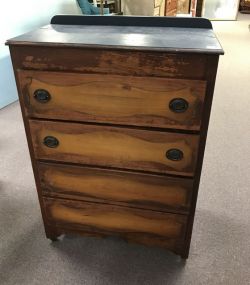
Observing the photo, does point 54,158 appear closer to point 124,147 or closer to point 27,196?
point 124,147

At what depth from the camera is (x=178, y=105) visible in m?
0.88

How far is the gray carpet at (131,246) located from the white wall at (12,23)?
101 centimetres

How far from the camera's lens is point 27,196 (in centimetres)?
168

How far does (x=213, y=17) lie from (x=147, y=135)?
7.62 meters

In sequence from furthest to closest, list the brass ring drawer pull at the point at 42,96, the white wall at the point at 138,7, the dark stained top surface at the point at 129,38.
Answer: the white wall at the point at 138,7, the brass ring drawer pull at the point at 42,96, the dark stained top surface at the point at 129,38

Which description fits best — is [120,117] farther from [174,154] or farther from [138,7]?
[138,7]

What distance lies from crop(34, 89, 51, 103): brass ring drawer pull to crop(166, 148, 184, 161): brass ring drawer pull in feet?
1.44

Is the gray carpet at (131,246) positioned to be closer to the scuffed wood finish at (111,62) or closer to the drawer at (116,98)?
the drawer at (116,98)

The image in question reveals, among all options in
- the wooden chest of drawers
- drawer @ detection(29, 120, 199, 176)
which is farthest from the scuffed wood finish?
drawer @ detection(29, 120, 199, 176)

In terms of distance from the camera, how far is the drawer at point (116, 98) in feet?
2.85

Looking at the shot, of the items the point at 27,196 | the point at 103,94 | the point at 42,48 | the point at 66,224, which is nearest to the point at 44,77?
the point at 42,48

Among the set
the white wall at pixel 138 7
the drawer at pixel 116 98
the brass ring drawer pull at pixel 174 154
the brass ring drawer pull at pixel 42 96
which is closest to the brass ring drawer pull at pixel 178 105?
the drawer at pixel 116 98

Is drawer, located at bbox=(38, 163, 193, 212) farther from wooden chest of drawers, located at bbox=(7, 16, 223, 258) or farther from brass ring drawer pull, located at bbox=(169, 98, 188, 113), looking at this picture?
brass ring drawer pull, located at bbox=(169, 98, 188, 113)

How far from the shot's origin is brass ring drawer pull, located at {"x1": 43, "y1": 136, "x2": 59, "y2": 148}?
1046 millimetres
